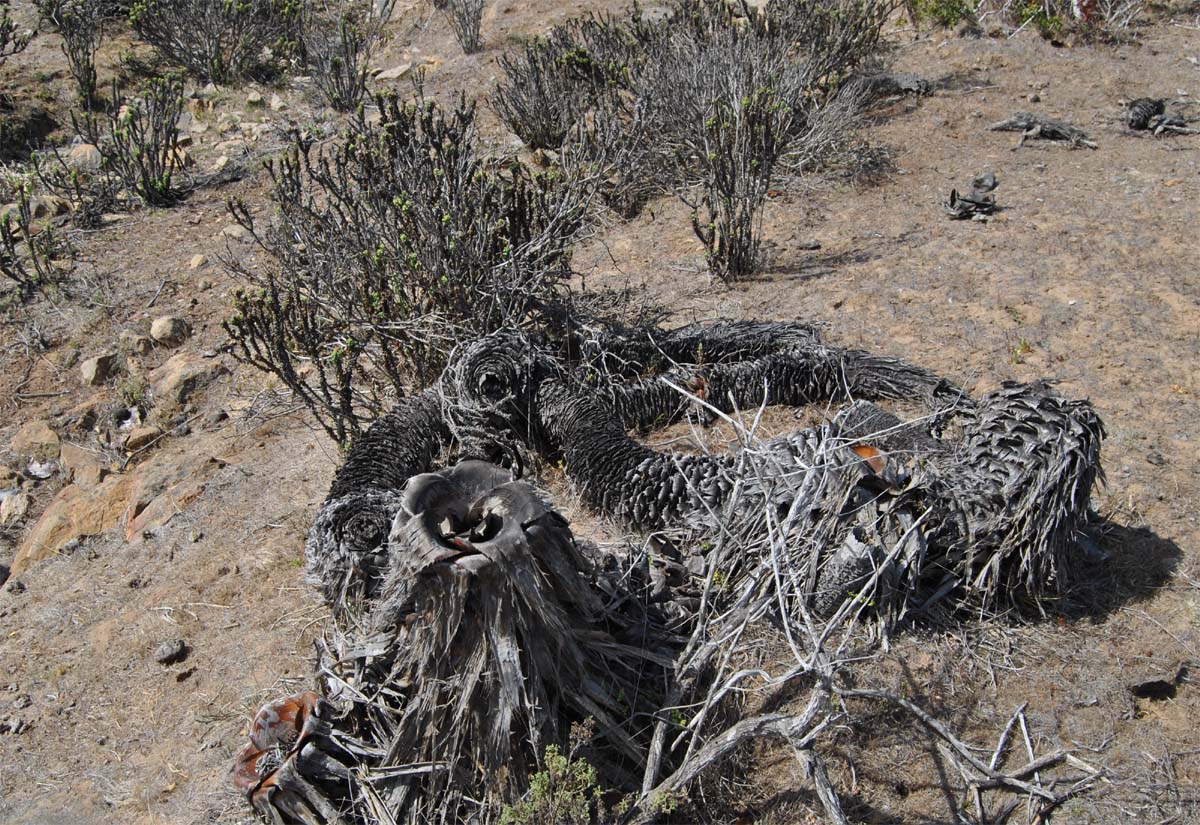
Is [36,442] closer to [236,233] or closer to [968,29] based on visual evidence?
[236,233]

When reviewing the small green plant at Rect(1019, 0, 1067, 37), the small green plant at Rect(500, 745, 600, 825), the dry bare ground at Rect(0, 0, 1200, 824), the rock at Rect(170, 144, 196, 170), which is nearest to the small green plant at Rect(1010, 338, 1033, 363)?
the dry bare ground at Rect(0, 0, 1200, 824)

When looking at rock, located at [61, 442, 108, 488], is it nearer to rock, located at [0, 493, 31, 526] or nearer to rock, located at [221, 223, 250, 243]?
rock, located at [0, 493, 31, 526]

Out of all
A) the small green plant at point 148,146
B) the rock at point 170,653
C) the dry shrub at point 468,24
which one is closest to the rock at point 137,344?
the small green plant at point 148,146

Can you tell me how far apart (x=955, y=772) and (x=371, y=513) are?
194 centimetres

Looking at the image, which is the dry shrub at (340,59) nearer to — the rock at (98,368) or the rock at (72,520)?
the rock at (98,368)

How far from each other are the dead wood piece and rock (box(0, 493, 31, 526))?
6341mm

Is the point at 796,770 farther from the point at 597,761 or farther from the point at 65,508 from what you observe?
the point at 65,508

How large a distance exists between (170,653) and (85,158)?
5714 millimetres

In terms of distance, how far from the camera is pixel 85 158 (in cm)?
772

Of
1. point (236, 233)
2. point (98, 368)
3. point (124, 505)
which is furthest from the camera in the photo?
point (236, 233)

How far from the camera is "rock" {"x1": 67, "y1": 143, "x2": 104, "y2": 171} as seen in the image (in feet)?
24.9

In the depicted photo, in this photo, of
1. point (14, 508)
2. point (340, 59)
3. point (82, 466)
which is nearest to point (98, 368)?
point (82, 466)

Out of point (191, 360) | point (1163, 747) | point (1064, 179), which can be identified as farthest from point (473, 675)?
point (1064, 179)

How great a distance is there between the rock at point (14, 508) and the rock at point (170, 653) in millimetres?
1801
